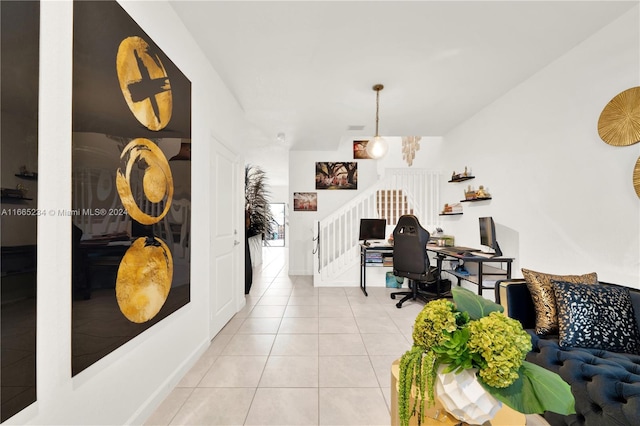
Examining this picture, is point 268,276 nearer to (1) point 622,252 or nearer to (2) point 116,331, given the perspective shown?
(2) point 116,331

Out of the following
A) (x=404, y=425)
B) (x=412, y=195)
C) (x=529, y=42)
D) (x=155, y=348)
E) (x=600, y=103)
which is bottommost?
(x=155, y=348)

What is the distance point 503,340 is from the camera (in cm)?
70

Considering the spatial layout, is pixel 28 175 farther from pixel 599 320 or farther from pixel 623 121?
pixel 623 121

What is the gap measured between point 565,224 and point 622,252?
1.79ft

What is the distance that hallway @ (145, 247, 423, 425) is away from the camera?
69.5 inches

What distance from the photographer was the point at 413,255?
378cm

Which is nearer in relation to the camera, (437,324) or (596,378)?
(437,324)

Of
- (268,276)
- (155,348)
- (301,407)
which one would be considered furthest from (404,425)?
(268,276)

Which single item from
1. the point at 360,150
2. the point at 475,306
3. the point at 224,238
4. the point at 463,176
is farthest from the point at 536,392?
the point at 360,150

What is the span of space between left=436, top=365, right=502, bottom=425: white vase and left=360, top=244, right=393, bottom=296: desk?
3896mm

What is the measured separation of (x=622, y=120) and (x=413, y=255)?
8.03 feet

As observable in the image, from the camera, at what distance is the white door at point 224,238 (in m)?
2.80

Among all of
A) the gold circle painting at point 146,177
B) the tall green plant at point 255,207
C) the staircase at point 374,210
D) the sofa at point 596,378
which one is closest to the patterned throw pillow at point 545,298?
the sofa at point 596,378

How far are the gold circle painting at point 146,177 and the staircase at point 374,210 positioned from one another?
346 centimetres
